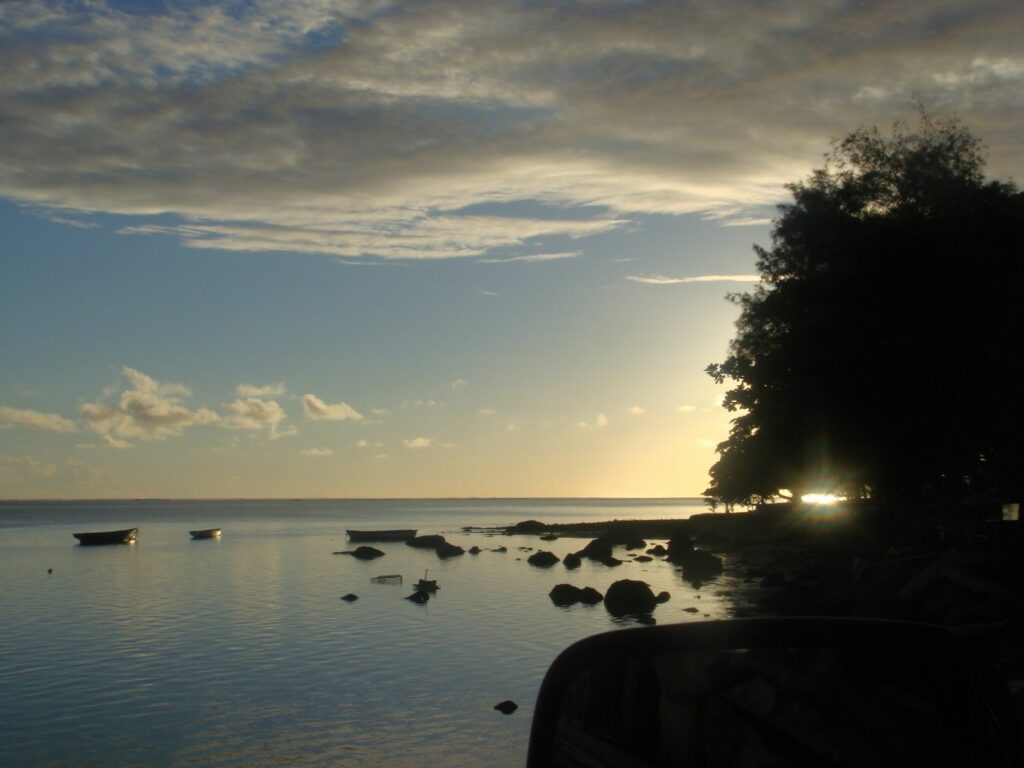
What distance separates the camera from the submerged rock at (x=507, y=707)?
962 inches

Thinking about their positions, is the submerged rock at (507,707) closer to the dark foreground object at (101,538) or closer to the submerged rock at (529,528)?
the dark foreground object at (101,538)

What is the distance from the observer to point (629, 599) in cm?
4197

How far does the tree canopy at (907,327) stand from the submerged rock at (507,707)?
15.7m

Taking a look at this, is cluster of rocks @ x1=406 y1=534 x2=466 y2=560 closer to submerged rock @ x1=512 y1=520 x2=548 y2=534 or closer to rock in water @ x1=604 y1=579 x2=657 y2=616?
submerged rock @ x1=512 y1=520 x2=548 y2=534

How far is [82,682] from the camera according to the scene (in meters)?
30.2

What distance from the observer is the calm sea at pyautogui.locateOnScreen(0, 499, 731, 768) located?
2206 centimetres

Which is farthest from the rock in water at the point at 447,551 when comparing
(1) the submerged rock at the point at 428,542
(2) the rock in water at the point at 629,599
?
(2) the rock in water at the point at 629,599

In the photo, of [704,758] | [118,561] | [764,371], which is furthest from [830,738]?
[118,561]

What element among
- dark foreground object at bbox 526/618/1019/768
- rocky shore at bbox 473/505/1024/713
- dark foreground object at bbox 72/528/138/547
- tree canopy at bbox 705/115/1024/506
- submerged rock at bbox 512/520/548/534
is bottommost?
submerged rock at bbox 512/520/548/534

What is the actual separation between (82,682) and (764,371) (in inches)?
1018

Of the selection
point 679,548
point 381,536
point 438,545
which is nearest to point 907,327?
point 679,548

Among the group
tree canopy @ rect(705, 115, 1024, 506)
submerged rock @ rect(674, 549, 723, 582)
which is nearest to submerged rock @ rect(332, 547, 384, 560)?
submerged rock @ rect(674, 549, 723, 582)

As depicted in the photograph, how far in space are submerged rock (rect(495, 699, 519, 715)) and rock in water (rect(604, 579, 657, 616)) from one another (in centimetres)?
1751

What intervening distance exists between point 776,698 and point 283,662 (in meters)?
32.8
